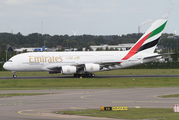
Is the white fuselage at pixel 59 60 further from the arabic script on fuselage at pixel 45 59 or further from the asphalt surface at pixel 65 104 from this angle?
the asphalt surface at pixel 65 104

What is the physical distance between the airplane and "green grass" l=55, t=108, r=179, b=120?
104ft

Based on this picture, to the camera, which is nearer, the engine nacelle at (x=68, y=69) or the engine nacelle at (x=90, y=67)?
the engine nacelle at (x=68, y=69)

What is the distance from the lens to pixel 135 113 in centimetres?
2134

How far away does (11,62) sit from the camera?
56.4 m

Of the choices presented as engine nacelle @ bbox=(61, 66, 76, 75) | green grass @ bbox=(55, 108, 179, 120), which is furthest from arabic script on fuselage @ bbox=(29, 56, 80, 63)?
green grass @ bbox=(55, 108, 179, 120)

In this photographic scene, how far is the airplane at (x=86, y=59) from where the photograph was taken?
182 feet

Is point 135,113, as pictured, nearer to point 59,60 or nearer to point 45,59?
point 59,60

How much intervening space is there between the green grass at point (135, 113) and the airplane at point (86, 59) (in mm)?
31832

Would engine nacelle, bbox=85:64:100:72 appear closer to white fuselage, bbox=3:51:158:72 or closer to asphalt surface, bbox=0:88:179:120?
white fuselage, bbox=3:51:158:72

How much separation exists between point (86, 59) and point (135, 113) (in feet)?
120

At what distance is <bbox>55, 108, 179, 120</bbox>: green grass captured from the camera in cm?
1992

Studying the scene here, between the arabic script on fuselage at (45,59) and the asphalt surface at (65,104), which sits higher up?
the arabic script on fuselage at (45,59)

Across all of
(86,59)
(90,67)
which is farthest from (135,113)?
(86,59)

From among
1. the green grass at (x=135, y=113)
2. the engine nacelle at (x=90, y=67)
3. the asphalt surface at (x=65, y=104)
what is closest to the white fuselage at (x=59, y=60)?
the engine nacelle at (x=90, y=67)
